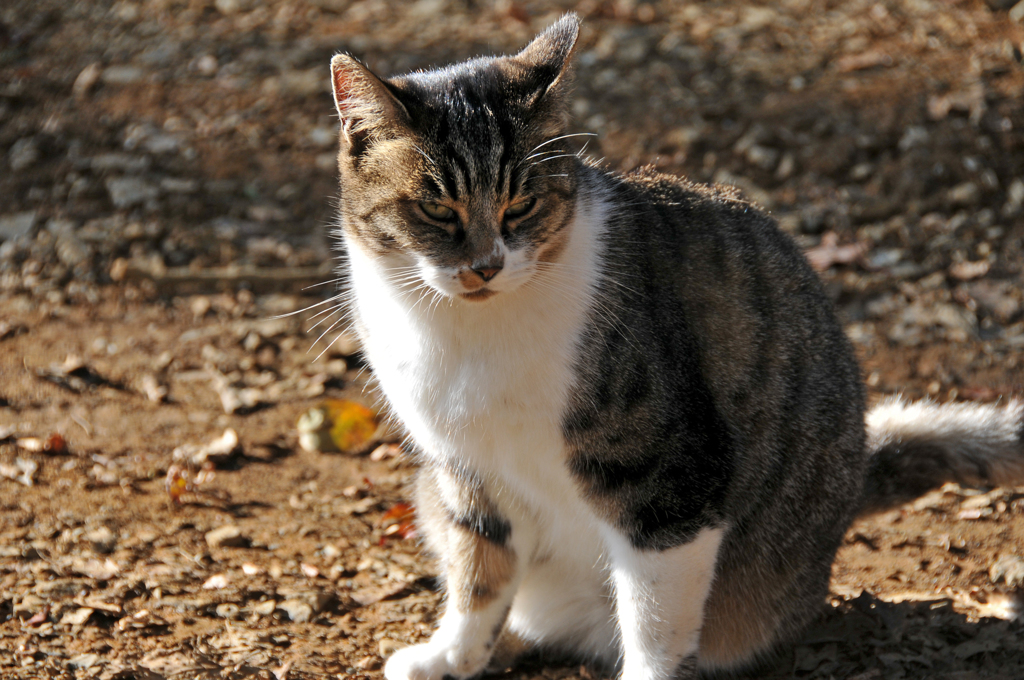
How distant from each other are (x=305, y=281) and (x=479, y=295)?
3250 millimetres

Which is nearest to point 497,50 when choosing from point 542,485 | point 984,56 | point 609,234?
point 984,56

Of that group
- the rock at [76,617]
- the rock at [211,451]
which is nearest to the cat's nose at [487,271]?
the rock at [76,617]

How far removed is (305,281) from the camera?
5.60 m

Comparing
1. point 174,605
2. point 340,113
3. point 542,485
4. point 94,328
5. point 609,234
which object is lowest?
point 94,328

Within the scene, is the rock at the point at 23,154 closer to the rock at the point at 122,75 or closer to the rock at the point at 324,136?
the rock at the point at 122,75

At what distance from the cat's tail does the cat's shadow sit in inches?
15.7

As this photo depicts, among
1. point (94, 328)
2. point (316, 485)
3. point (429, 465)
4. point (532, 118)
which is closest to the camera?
point (532, 118)

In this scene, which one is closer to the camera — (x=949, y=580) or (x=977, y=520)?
(x=949, y=580)

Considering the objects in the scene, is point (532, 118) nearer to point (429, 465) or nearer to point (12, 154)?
point (429, 465)

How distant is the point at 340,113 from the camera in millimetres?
2754

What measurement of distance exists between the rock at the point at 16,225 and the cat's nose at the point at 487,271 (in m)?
4.47

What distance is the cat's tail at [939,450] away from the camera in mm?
3285

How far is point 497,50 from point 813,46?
2288 millimetres

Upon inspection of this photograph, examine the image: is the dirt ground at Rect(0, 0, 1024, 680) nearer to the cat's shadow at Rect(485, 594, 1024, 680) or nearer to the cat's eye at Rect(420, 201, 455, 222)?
the cat's shadow at Rect(485, 594, 1024, 680)
